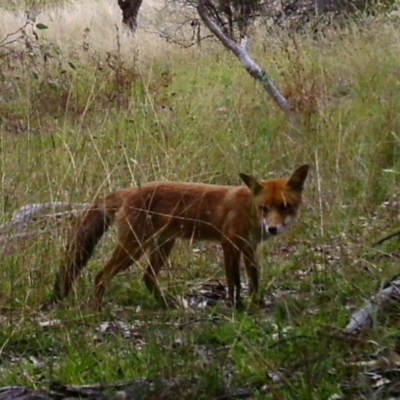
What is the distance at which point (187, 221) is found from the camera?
5.10 meters

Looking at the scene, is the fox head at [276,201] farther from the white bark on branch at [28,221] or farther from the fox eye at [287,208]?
the white bark on branch at [28,221]

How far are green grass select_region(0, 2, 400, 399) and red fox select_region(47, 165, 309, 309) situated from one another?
0.47 feet

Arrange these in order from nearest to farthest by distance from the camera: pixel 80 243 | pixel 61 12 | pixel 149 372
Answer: pixel 149 372
pixel 80 243
pixel 61 12

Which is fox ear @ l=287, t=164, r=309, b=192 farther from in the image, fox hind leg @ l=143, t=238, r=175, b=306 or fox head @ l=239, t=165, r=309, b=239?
fox hind leg @ l=143, t=238, r=175, b=306

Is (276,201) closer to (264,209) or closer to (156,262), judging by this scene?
(264,209)

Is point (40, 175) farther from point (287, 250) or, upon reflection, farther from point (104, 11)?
point (104, 11)

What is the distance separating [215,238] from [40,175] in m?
1.58

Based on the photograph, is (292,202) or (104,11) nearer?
(292,202)

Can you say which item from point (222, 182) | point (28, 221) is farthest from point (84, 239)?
point (222, 182)

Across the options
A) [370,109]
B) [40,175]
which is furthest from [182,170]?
[370,109]

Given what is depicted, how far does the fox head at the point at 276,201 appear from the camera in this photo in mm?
4821

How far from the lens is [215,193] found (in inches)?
202

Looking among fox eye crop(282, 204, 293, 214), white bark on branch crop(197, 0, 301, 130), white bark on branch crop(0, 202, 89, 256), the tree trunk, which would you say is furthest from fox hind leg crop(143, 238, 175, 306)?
the tree trunk

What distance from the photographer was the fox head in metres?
4.82
